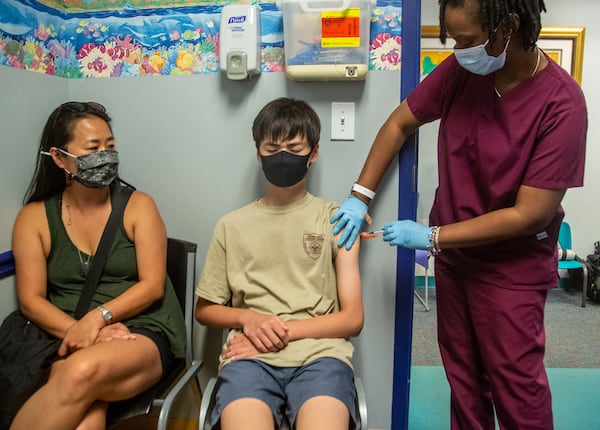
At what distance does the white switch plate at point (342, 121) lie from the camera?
5.25ft

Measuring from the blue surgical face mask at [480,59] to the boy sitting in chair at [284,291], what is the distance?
17.8 inches

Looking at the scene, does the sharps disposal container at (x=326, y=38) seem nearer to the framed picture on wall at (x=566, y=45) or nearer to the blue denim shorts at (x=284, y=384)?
the blue denim shorts at (x=284, y=384)

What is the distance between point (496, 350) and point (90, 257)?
3.98 ft

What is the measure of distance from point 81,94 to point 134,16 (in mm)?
341

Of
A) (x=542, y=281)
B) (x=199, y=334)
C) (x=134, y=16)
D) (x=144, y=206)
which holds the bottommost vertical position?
(x=199, y=334)

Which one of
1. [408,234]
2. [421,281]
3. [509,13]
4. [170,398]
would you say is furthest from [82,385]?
[421,281]

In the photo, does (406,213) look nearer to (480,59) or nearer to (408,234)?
(408,234)

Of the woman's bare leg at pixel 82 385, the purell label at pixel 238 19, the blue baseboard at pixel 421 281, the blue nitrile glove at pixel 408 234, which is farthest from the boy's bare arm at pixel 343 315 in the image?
the blue baseboard at pixel 421 281

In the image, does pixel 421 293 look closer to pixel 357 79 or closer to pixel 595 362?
pixel 595 362

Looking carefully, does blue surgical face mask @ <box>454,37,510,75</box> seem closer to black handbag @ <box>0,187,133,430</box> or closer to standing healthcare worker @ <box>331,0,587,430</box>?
standing healthcare worker @ <box>331,0,587,430</box>

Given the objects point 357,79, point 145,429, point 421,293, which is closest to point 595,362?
point 421,293

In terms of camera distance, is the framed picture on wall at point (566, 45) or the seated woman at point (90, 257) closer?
the seated woman at point (90, 257)

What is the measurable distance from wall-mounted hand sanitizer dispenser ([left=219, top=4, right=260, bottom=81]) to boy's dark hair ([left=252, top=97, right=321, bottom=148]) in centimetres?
21

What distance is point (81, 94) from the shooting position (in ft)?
5.71
